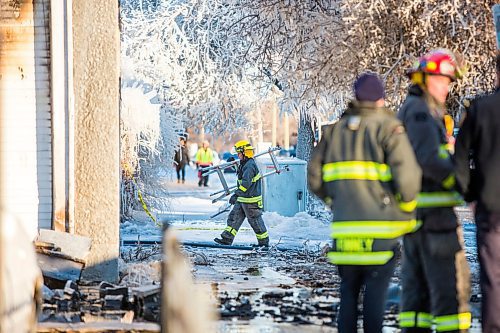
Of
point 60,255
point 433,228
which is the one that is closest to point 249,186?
point 60,255

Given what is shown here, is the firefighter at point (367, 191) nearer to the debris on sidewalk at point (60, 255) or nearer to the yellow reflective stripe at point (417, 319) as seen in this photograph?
the yellow reflective stripe at point (417, 319)

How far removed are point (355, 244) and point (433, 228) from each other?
1.75 feet

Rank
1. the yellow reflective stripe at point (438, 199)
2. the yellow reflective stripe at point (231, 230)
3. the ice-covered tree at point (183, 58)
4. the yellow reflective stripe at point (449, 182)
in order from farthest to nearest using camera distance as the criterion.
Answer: the ice-covered tree at point (183, 58) < the yellow reflective stripe at point (231, 230) < the yellow reflective stripe at point (438, 199) < the yellow reflective stripe at point (449, 182)

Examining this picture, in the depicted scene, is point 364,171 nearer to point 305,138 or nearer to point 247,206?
point 247,206

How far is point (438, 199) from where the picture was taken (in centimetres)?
655

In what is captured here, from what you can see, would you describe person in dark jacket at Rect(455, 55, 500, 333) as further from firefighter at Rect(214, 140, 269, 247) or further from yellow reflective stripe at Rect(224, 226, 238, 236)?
yellow reflective stripe at Rect(224, 226, 238, 236)

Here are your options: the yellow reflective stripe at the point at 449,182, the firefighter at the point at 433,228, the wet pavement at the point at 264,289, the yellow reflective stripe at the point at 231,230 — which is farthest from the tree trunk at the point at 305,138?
the yellow reflective stripe at the point at 449,182

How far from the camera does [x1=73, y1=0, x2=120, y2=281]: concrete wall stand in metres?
10.2

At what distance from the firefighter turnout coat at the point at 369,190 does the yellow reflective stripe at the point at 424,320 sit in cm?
51

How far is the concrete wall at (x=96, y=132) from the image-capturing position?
1025 cm

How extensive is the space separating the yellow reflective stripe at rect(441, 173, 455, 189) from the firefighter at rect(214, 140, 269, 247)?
29.1ft

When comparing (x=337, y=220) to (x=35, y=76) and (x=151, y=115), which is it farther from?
(x=151, y=115)

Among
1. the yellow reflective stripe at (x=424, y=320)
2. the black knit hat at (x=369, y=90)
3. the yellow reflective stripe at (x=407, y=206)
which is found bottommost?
the yellow reflective stripe at (x=424, y=320)

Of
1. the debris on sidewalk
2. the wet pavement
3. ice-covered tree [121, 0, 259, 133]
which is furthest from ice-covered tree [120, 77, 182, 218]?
the debris on sidewalk
